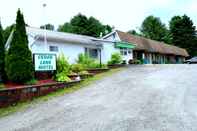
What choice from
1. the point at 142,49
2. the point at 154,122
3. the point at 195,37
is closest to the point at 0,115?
the point at 154,122

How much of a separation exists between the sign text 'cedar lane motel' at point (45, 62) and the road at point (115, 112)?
2874 millimetres

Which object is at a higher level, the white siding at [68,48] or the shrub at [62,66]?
the white siding at [68,48]

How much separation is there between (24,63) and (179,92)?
6.79m

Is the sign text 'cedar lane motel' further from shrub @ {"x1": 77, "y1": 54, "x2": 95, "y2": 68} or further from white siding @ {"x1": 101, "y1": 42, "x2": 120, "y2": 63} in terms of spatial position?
white siding @ {"x1": 101, "y1": 42, "x2": 120, "y2": 63}

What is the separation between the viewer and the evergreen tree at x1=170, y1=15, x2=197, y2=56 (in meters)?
59.1

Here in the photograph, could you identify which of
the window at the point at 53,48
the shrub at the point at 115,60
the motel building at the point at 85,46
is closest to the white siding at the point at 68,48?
the motel building at the point at 85,46

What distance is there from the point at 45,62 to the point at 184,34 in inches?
1974

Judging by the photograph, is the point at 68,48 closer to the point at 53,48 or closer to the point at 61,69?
the point at 53,48

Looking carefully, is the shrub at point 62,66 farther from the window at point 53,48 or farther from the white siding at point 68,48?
the window at point 53,48

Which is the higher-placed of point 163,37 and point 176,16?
point 176,16

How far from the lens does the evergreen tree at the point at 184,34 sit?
59116 millimetres

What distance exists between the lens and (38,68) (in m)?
13.9

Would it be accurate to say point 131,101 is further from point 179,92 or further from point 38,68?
point 38,68

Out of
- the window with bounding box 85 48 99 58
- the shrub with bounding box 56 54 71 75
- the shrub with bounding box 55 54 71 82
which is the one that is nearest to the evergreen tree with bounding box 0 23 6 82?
the shrub with bounding box 55 54 71 82
